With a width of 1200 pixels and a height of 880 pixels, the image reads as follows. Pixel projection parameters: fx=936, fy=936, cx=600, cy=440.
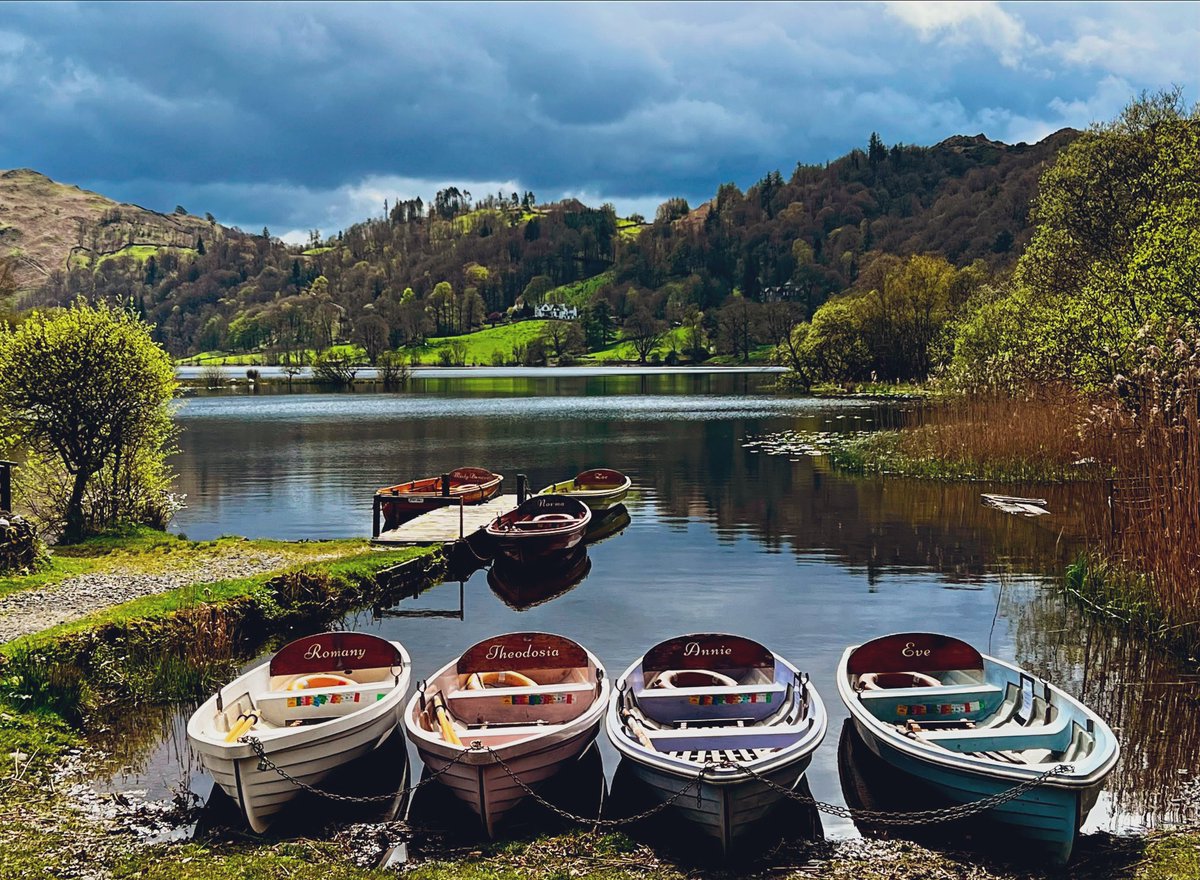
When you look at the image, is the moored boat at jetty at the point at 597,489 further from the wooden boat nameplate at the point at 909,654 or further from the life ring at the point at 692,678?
the wooden boat nameplate at the point at 909,654

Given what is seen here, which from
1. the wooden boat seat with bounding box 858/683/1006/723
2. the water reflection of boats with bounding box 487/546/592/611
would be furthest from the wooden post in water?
the wooden boat seat with bounding box 858/683/1006/723

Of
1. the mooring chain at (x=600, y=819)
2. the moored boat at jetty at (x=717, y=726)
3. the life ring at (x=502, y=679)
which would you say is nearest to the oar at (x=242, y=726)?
the life ring at (x=502, y=679)

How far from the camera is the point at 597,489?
3672 cm

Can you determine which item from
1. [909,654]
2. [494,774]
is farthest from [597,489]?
[494,774]

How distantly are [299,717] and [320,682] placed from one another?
81 cm

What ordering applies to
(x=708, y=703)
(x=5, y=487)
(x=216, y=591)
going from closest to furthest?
(x=708, y=703)
(x=216, y=591)
(x=5, y=487)

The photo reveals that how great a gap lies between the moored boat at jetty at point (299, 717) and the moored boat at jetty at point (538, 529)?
41.8 feet

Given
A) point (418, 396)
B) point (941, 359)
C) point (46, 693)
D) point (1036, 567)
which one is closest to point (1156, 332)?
point (1036, 567)

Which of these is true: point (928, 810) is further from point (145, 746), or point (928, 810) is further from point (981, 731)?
point (145, 746)

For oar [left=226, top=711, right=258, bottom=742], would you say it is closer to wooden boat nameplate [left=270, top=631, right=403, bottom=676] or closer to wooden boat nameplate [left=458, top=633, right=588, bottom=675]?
wooden boat nameplate [left=270, top=631, right=403, bottom=676]

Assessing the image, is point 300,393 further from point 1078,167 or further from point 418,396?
point 1078,167

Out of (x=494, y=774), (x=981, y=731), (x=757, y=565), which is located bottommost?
(x=757, y=565)

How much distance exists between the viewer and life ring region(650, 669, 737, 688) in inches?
526

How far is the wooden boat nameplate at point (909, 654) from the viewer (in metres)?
13.7
